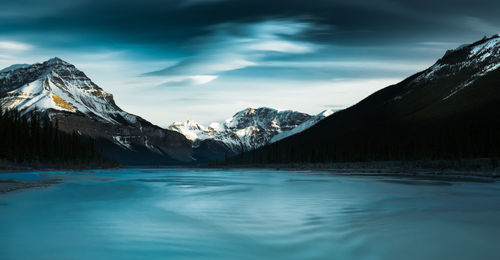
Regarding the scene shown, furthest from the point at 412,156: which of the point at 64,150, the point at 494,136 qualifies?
the point at 64,150

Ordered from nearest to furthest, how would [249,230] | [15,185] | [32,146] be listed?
[249,230]
[15,185]
[32,146]

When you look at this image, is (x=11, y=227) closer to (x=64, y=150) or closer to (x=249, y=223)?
(x=249, y=223)

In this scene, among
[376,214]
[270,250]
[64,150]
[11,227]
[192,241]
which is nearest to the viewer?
[270,250]

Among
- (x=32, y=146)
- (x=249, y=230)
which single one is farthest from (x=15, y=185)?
(x=32, y=146)

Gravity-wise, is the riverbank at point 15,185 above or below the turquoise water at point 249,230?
above

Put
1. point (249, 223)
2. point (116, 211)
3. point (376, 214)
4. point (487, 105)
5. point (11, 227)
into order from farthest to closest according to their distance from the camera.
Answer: point (487, 105) → point (116, 211) → point (376, 214) → point (249, 223) → point (11, 227)

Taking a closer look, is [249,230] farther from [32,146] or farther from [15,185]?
[32,146]

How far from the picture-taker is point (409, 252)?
15.2 m

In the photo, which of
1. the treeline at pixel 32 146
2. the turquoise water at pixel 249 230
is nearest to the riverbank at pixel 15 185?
the turquoise water at pixel 249 230

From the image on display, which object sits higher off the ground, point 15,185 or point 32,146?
point 32,146

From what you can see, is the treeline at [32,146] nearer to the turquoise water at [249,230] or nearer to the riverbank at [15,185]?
the riverbank at [15,185]

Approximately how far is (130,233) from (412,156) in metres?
137

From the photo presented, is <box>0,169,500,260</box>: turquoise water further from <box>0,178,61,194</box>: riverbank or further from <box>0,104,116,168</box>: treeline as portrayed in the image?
<box>0,104,116,168</box>: treeline

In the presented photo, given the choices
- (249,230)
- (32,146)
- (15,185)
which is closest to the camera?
(249,230)
